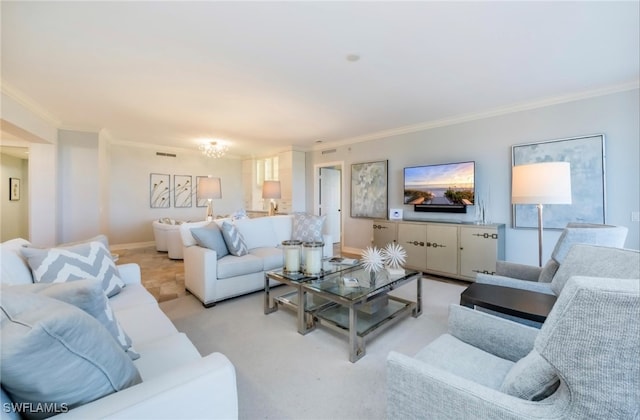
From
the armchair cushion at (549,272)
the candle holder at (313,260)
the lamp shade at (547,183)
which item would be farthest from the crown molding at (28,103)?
the armchair cushion at (549,272)

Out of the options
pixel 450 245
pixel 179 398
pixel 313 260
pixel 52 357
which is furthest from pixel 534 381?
pixel 450 245

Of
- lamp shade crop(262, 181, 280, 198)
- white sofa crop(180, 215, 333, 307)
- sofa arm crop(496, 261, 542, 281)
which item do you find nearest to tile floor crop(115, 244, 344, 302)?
white sofa crop(180, 215, 333, 307)

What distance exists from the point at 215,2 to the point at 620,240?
331cm

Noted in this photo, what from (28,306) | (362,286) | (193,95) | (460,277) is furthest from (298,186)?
(28,306)

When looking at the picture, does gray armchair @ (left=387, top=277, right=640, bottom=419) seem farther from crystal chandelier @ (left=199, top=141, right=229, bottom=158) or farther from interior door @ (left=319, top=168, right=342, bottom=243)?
crystal chandelier @ (left=199, top=141, right=229, bottom=158)

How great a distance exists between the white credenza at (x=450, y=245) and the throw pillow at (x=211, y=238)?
105 inches

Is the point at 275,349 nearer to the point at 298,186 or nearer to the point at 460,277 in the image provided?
the point at 460,277

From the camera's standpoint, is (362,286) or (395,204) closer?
(362,286)

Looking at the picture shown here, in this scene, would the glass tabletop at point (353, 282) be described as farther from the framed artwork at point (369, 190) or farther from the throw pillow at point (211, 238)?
the framed artwork at point (369, 190)

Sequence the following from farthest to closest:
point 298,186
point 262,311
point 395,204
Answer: point 298,186, point 395,204, point 262,311

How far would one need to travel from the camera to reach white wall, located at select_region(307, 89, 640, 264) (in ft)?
9.84

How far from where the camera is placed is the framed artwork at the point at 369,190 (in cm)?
517

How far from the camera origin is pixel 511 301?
5.75 feet

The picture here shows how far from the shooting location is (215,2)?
1.79 m
